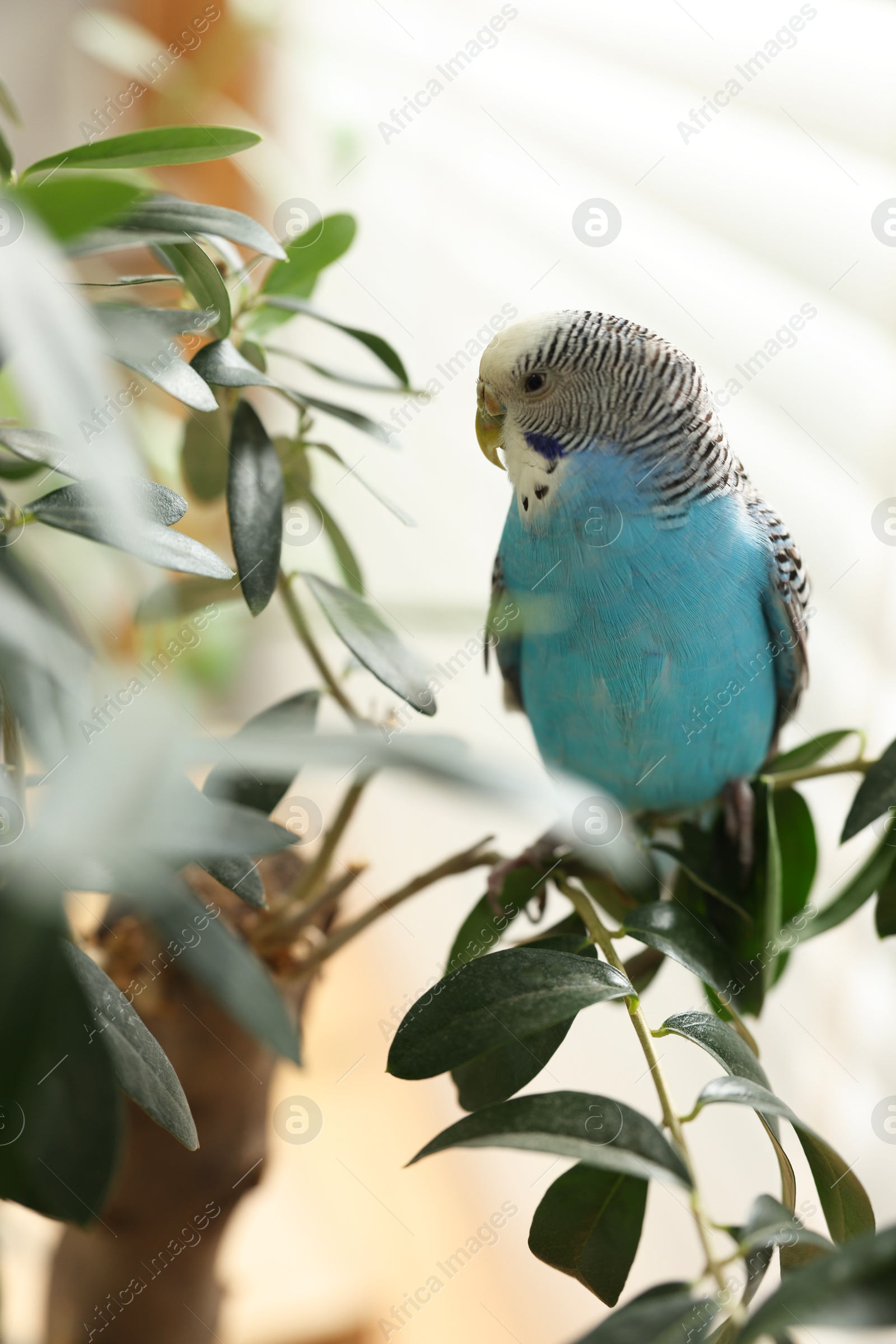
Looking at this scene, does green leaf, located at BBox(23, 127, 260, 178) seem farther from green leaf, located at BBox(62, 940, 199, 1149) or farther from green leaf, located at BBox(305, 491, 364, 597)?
green leaf, located at BBox(62, 940, 199, 1149)

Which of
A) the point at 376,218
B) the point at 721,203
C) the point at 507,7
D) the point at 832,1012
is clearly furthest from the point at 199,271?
the point at 376,218

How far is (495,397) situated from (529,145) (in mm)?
761

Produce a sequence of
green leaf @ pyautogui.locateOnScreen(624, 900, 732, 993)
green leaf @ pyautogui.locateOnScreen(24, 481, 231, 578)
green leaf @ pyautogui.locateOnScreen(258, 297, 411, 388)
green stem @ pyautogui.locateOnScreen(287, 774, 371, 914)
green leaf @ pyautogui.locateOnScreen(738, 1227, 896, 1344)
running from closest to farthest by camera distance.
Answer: green leaf @ pyautogui.locateOnScreen(738, 1227, 896, 1344)
green leaf @ pyautogui.locateOnScreen(24, 481, 231, 578)
green leaf @ pyautogui.locateOnScreen(624, 900, 732, 993)
green leaf @ pyautogui.locateOnScreen(258, 297, 411, 388)
green stem @ pyautogui.locateOnScreen(287, 774, 371, 914)

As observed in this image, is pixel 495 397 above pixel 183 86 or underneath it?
underneath

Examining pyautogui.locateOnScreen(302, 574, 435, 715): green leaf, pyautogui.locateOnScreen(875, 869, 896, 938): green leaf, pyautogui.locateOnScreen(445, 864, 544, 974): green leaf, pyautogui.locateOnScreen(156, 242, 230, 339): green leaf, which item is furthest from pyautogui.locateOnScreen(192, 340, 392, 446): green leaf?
pyautogui.locateOnScreen(875, 869, 896, 938): green leaf

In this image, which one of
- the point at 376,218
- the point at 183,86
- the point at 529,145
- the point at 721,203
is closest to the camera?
the point at 721,203

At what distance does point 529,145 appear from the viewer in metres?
1.26

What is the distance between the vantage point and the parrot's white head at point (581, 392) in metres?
0.63

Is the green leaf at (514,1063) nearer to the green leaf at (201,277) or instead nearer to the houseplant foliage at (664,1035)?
the houseplant foliage at (664,1035)

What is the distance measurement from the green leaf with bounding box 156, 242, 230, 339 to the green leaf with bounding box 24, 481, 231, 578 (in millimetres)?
124

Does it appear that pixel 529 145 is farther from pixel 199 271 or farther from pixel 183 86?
pixel 199 271

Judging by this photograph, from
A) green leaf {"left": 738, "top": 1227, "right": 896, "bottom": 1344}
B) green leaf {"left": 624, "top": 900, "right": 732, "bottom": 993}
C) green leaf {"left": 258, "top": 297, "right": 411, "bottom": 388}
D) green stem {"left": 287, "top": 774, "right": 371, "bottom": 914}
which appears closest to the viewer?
green leaf {"left": 738, "top": 1227, "right": 896, "bottom": 1344}

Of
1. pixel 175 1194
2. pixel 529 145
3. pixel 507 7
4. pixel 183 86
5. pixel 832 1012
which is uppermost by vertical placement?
pixel 507 7

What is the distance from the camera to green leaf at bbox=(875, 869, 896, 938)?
0.56m
